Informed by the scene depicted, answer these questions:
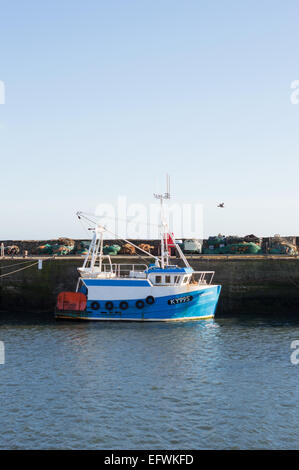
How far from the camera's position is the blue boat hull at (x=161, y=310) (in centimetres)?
2948

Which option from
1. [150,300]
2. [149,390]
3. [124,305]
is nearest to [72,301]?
[124,305]

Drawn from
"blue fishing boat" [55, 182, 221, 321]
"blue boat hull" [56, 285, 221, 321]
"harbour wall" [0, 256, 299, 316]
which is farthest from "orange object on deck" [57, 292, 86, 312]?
"harbour wall" [0, 256, 299, 316]

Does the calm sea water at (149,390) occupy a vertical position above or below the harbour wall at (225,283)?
below

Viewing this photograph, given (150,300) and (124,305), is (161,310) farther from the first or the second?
(124,305)

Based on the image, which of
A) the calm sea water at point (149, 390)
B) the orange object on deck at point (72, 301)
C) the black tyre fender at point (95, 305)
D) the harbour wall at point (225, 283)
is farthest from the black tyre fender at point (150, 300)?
the harbour wall at point (225, 283)

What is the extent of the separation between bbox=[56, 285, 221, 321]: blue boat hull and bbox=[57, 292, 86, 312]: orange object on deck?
1.08ft

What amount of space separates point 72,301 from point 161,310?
587cm

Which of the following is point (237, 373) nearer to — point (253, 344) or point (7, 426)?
point (253, 344)

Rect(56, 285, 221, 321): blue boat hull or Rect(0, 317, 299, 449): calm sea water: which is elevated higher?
Rect(56, 285, 221, 321): blue boat hull

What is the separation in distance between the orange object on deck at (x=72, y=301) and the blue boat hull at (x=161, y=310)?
0.33m

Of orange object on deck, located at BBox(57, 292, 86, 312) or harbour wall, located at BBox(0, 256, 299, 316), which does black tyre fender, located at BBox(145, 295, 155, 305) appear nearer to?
orange object on deck, located at BBox(57, 292, 86, 312)

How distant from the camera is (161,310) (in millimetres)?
29578

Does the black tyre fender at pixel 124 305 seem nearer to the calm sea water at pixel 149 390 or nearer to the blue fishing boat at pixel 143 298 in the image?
the blue fishing boat at pixel 143 298

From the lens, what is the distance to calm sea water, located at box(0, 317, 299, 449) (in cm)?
1265
